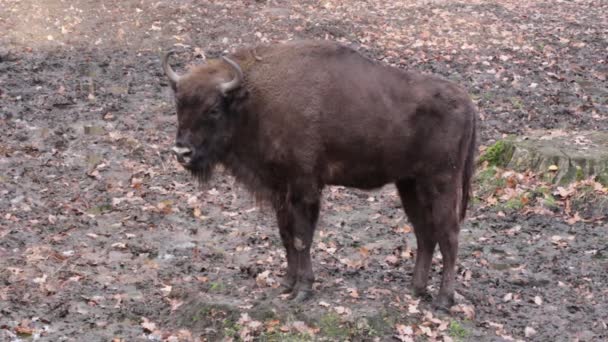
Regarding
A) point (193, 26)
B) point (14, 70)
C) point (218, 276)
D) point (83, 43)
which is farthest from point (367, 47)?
point (218, 276)

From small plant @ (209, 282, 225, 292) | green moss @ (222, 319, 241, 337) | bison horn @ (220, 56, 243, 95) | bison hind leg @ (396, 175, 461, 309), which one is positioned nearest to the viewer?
green moss @ (222, 319, 241, 337)

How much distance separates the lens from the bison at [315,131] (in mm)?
7469

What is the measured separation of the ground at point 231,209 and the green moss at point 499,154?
14 cm

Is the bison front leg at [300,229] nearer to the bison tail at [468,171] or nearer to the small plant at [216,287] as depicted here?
the small plant at [216,287]

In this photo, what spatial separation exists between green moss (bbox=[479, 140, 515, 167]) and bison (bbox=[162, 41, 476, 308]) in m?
3.72

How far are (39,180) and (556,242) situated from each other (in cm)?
653

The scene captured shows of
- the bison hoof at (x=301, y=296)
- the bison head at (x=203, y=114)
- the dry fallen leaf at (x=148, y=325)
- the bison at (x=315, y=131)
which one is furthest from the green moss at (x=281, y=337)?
the bison head at (x=203, y=114)

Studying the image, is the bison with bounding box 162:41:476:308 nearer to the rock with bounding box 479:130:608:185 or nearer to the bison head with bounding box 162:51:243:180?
the bison head with bounding box 162:51:243:180

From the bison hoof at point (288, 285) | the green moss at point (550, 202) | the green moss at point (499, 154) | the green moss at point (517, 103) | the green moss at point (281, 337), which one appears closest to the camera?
the green moss at point (281, 337)

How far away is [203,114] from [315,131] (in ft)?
3.29

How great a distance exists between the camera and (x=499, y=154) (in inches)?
461

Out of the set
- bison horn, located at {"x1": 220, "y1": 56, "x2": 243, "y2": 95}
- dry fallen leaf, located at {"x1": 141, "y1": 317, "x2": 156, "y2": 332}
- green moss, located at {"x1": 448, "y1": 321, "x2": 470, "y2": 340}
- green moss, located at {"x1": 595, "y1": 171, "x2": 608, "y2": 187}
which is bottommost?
dry fallen leaf, located at {"x1": 141, "y1": 317, "x2": 156, "y2": 332}

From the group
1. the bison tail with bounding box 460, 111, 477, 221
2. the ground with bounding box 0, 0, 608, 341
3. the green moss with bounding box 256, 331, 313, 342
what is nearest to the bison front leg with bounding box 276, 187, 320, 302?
the ground with bounding box 0, 0, 608, 341

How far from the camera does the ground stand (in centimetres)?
765
